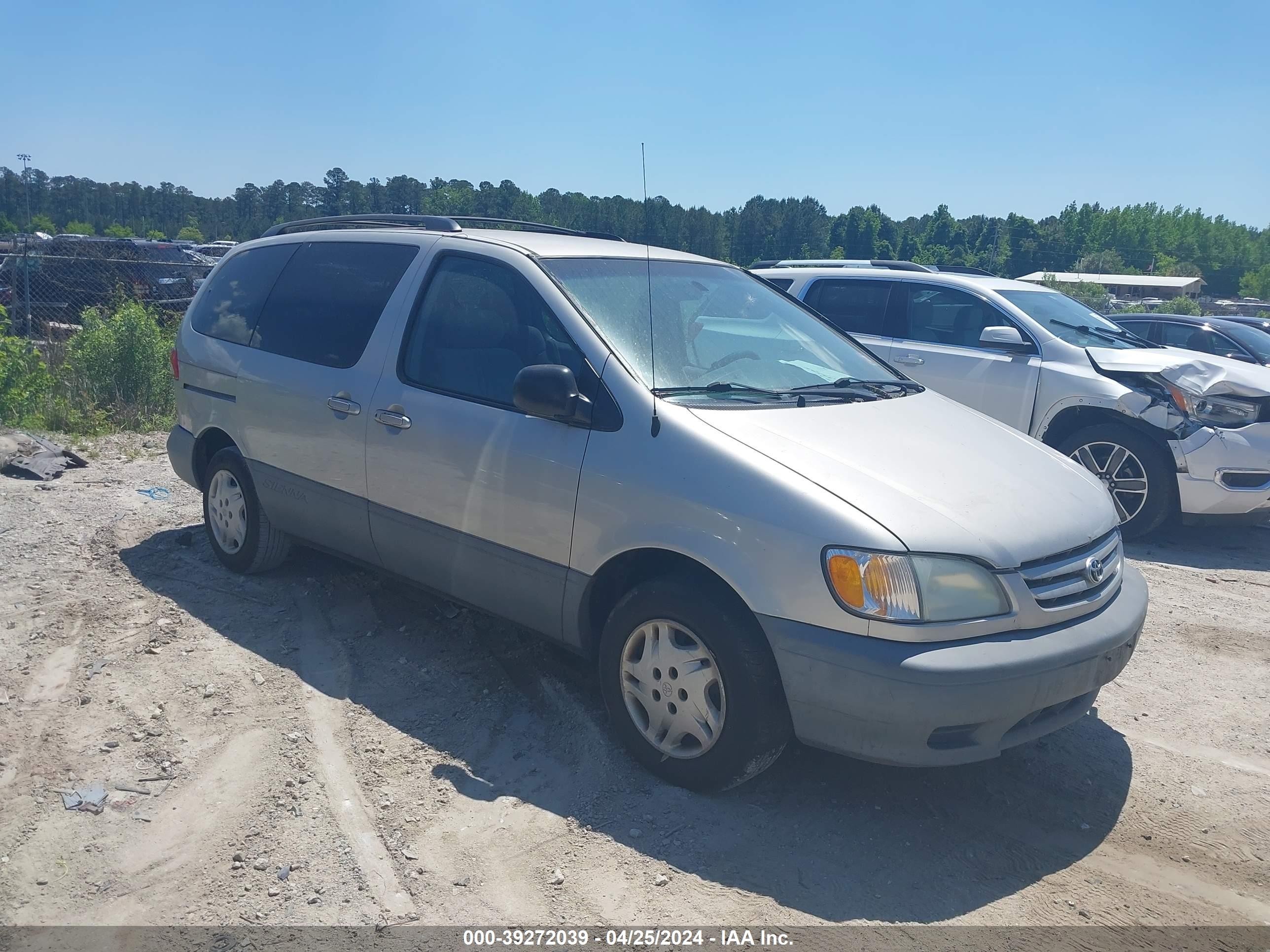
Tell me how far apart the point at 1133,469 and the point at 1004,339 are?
4.28 feet

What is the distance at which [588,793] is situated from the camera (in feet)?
11.4

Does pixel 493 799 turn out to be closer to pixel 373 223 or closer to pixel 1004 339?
pixel 373 223

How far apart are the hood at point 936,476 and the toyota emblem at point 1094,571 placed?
0.08m

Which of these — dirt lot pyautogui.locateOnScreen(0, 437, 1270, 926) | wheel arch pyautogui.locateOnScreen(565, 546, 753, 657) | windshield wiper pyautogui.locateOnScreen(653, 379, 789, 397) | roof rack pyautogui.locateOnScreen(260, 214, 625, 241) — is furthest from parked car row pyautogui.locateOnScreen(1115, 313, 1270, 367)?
wheel arch pyautogui.locateOnScreen(565, 546, 753, 657)

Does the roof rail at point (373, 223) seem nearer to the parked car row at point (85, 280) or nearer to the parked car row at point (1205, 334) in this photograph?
the parked car row at point (85, 280)

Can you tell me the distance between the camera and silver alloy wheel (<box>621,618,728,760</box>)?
3.33 m

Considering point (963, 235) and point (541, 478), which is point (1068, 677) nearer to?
point (541, 478)

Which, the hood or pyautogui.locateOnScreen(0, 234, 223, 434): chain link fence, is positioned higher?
the hood

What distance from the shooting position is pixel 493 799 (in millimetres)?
3469

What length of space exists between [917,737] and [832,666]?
0.33 metres

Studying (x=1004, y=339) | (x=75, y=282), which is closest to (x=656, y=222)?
(x=1004, y=339)

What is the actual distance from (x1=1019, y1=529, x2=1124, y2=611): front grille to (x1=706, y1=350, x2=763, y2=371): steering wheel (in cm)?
142

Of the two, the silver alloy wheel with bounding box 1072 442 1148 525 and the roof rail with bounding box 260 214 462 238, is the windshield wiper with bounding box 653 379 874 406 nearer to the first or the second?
the roof rail with bounding box 260 214 462 238

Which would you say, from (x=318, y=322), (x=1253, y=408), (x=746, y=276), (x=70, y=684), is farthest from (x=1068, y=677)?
(x=1253, y=408)
